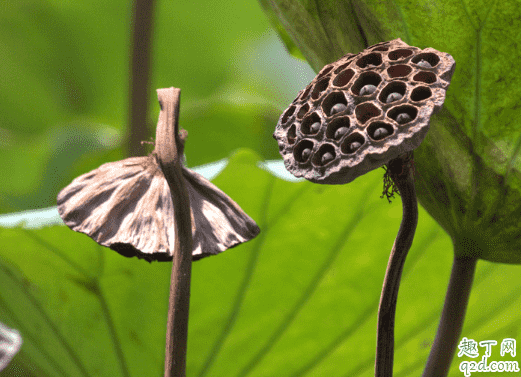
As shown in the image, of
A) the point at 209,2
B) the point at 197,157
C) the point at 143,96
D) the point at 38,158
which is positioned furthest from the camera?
the point at 209,2

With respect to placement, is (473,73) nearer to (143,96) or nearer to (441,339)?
(441,339)

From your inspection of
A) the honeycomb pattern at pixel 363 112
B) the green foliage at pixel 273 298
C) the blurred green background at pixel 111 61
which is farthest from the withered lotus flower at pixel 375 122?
the blurred green background at pixel 111 61

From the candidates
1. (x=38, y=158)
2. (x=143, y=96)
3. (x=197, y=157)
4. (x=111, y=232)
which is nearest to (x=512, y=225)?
(x=111, y=232)

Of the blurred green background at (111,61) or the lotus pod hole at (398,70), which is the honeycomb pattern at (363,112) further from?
the blurred green background at (111,61)

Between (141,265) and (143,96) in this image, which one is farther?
(143,96)

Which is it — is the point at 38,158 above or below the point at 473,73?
below

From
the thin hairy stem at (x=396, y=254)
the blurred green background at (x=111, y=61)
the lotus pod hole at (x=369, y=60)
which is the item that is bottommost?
the blurred green background at (x=111, y=61)

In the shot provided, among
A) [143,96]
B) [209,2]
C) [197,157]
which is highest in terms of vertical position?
[143,96]

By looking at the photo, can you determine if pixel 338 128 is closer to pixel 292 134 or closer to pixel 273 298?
pixel 292 134
